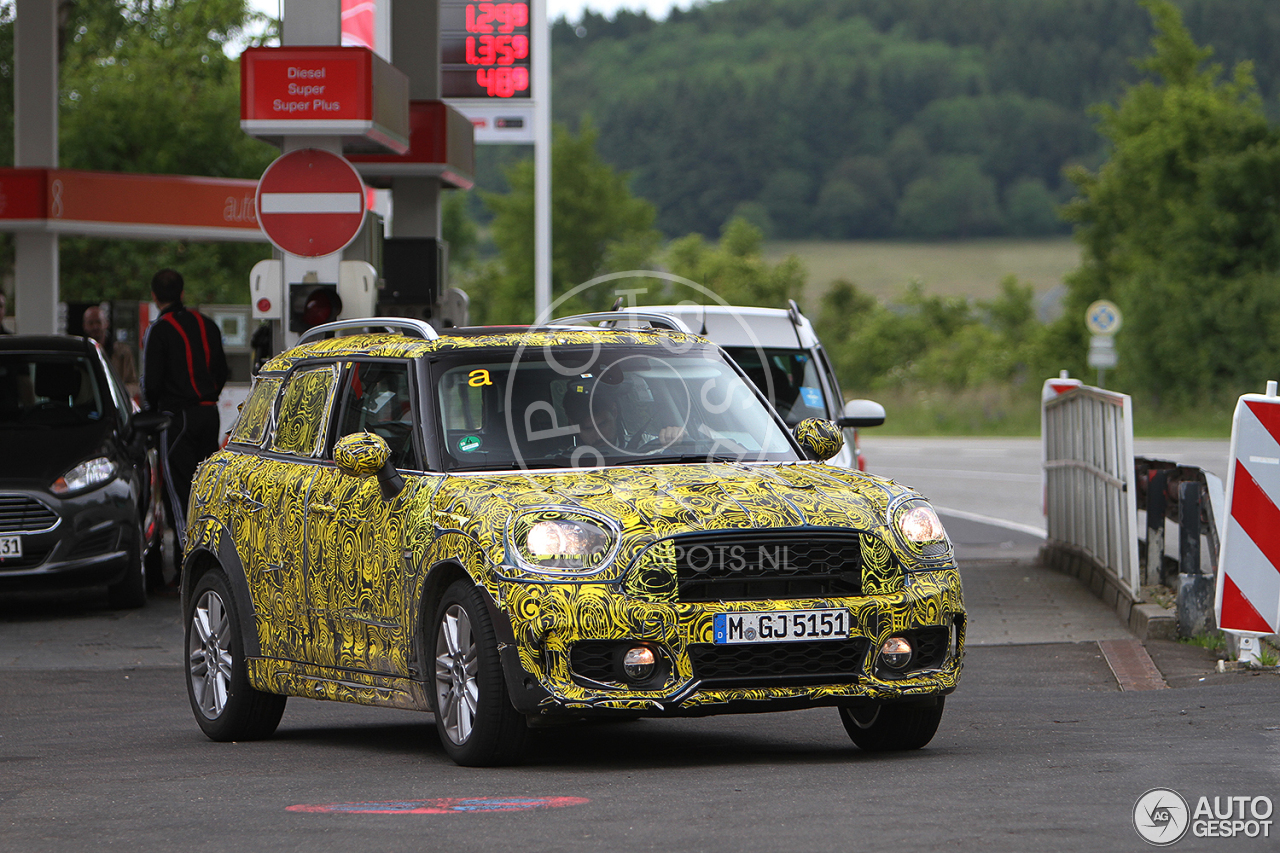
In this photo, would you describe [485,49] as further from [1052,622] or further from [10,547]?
[1052,622]

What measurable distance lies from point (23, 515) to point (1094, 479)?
757cm

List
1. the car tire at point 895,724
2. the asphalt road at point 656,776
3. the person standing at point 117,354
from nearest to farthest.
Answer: the asphalt road at point 656,776
the car tire at point 895,724
the person standing at point 117,354

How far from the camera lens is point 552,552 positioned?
23.0 feet

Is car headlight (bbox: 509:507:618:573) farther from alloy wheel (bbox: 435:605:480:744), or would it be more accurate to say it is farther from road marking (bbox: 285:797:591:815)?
road marking (bbox: 285:797:591:815)

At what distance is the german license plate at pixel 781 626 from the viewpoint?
276 inches

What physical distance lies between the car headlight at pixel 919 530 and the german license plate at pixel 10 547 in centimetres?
805

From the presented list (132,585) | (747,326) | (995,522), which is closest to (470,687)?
(747,326)

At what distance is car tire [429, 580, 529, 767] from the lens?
7.11 m

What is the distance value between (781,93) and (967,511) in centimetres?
14857

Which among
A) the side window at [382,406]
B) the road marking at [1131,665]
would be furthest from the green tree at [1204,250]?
the side window at [382,406]

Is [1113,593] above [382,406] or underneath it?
underneath

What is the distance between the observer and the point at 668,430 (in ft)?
26.6

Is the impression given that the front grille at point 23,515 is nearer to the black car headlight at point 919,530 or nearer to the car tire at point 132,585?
the car tire at point 132,585

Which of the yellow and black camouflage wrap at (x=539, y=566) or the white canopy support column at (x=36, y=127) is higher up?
the white canopy support column at (x=36, y=127)
